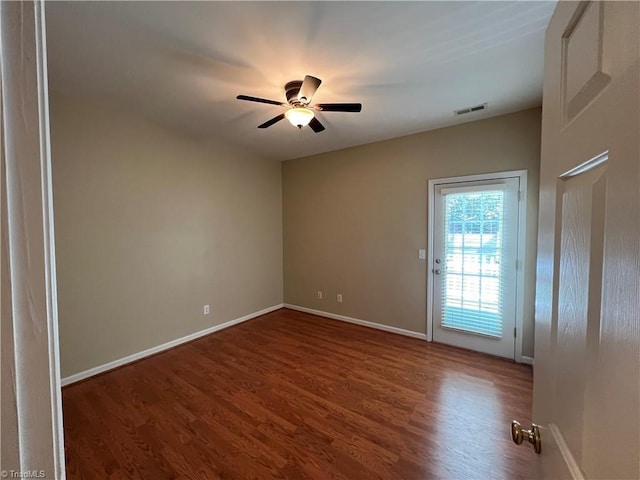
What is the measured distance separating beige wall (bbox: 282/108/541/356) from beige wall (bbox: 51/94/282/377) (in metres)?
0.86

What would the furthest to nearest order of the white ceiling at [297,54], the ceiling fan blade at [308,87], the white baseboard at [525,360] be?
the white baseboard at [525,360]
the ceiling fan blade at [308,87]
the white ceiling at [297,54]

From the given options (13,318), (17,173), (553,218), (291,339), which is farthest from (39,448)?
(291,339)

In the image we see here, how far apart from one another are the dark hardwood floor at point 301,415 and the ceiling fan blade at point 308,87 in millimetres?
2395

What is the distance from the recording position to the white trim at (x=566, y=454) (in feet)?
1.62

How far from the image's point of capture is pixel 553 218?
66cm

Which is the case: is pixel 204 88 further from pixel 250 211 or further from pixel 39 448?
pixel 39 448

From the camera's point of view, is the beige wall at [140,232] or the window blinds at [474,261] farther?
the window blinds at [474,261]

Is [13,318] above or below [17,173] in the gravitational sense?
below

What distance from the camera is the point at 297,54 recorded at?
1.82 metres

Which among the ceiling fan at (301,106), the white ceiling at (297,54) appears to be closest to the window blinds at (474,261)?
the white ceiling at (297,54)

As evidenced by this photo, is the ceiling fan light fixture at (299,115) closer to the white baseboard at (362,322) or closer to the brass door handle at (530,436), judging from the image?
the brass door handle at (530,436)

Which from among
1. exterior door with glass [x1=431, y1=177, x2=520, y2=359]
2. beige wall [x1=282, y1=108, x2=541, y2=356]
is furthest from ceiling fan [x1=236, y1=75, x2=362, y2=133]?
exterior door with glass [x1=431, y1=177, x2=520, y2=359]

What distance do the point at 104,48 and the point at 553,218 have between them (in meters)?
2.57

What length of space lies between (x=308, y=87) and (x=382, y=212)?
82.9 inches
